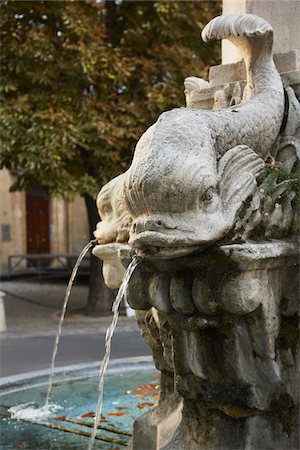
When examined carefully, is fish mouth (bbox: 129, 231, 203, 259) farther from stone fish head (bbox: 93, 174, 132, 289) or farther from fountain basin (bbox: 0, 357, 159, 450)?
fountain basin (bbox: 0, 357, 159, 450)

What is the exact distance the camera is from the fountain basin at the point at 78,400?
466 centimetres

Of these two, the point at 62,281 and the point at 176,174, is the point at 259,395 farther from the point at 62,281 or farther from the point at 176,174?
the point at 62,281

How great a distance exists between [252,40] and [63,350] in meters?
6.08

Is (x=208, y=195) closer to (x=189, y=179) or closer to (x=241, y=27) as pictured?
(x=189, y=179)

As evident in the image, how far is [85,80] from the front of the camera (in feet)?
36.0

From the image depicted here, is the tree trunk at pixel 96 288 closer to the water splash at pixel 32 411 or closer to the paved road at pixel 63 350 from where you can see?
the paved road at pixel 63 350

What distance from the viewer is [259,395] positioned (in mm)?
3352

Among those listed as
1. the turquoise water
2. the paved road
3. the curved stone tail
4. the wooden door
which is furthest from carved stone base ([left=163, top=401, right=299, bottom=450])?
the wooden door

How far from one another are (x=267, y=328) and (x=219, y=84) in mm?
1792

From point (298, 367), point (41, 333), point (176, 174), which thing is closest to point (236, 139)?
point (176, 174)

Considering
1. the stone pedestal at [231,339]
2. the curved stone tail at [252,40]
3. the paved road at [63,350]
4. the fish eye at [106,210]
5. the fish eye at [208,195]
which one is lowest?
the paved road at [63,350]

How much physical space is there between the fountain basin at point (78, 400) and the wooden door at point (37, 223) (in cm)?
1909

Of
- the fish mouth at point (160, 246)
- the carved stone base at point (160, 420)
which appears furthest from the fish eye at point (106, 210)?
the fish mouth at point (160, 246)

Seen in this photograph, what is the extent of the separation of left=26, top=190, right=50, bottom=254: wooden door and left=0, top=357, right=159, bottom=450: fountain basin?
1909 centimetres
